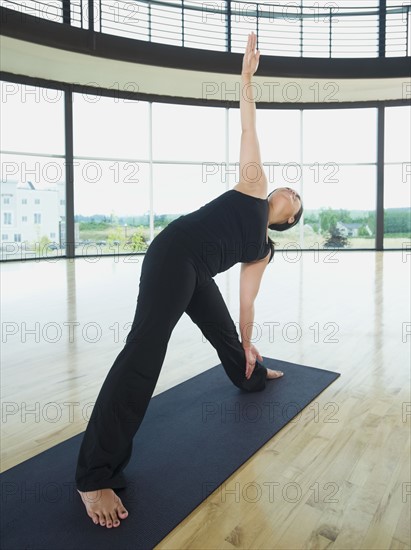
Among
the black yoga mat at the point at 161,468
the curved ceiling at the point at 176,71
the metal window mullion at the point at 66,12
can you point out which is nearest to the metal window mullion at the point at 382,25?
the curved ceiling at the point at 176,71

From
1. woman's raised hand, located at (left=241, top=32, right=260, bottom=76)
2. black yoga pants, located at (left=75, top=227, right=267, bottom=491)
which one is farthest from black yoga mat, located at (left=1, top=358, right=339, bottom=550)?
woman's raised hand, located at (left=241, top=32, right=260, bottom=76)

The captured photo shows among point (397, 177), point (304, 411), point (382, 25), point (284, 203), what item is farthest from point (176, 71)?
point (304, 411)

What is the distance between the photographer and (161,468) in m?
1.61

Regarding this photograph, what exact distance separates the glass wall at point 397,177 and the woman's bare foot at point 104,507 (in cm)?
957

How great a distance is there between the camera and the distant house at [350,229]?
9914mm

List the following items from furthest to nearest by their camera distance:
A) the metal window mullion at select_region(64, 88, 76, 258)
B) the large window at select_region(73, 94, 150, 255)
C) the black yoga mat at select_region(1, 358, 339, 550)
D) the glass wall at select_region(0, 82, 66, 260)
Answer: the large window at select_region(73, 94, 150, 255) → the metal window mullion at select_region(64, 88, 76, 258) → the glass wall at select_region(0, 82, 66, 260) → the black yoga mat at select_region(1, 358, 339, 550)

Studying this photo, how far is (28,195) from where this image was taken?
8023 mm

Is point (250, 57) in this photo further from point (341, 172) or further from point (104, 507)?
point (341, 172)

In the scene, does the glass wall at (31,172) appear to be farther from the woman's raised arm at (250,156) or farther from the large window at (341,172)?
the woman's raised arm at (250,156)

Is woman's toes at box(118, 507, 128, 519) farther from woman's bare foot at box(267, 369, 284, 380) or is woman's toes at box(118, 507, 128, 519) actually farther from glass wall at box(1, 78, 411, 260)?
glass wall at box(1, 78, 411, 260)

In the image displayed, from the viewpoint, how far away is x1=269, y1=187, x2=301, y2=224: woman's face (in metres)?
1.79

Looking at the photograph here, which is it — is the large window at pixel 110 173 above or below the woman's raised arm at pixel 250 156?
above

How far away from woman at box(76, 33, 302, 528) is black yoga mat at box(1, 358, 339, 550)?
2.9 inches

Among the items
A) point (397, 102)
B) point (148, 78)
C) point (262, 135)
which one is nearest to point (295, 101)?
point (262, 135)
